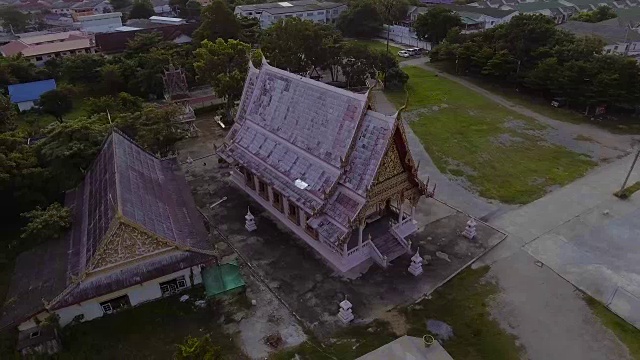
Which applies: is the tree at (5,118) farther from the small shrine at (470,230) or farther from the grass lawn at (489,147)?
the small shrine at (470,230)

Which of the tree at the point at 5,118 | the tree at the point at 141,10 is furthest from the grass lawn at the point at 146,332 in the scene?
the tree at the point at 141,10

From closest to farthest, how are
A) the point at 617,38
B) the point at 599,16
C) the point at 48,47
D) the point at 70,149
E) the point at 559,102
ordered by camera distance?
the point at 70,149 < the point at 559,102 < the point at 617,38 < the point at 48,47 < the point at 599,16

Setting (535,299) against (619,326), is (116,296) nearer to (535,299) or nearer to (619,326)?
(535,299)

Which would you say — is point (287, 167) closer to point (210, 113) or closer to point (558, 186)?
point (558, 186)

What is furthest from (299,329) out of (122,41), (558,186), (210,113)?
(122,41)

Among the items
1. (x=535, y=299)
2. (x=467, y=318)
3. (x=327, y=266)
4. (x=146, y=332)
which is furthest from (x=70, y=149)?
(x=535, y=299)

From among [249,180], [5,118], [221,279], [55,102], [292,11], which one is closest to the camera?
[221,279]

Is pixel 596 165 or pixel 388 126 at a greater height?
pixel 388 126
